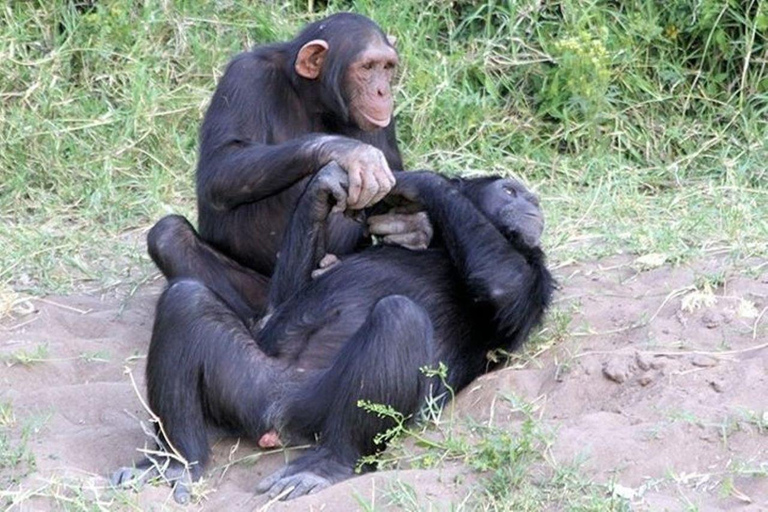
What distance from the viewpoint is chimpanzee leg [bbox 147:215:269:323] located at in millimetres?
5805

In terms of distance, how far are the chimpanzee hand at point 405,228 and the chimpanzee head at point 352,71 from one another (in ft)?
1.79

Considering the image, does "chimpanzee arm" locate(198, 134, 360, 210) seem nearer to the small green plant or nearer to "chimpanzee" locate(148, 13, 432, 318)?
"chimpanzee" locate(148, 13, 432, 318)

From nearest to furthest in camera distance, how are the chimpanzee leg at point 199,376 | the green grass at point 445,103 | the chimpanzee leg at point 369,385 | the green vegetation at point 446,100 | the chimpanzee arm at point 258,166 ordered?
the chimpanzee leg at point 369,385
the chimpanzee leg at point 199,376
the chimpanzee arm at point 258,166
the green grass at point 445,103
the green vegetation at point 446,100

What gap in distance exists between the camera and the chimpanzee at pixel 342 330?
4.47 meters

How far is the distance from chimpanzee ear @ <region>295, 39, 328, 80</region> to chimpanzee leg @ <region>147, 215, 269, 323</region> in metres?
0.81

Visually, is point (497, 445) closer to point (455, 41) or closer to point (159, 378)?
point (159, 378)

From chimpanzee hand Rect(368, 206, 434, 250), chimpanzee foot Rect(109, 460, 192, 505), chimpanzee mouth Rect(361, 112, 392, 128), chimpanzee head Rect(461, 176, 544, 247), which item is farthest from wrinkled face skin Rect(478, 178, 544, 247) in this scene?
chimpanzee foot Rect(109, 460, 192, 505)

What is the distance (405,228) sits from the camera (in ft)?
17.5

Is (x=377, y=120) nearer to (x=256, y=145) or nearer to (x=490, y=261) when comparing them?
(x=256, y=145)

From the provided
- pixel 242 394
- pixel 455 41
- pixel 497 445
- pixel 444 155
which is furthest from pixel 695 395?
pixel 455 41

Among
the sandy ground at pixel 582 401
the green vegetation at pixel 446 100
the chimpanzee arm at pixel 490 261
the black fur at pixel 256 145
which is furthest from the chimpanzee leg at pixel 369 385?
the green vegetation at pixel 446 100

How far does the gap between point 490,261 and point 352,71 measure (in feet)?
3.86

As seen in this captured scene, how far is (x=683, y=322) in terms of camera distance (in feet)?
17.0

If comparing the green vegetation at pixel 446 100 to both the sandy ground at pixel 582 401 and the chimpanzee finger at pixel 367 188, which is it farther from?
the chimpanzee finger at pixel 367 188
